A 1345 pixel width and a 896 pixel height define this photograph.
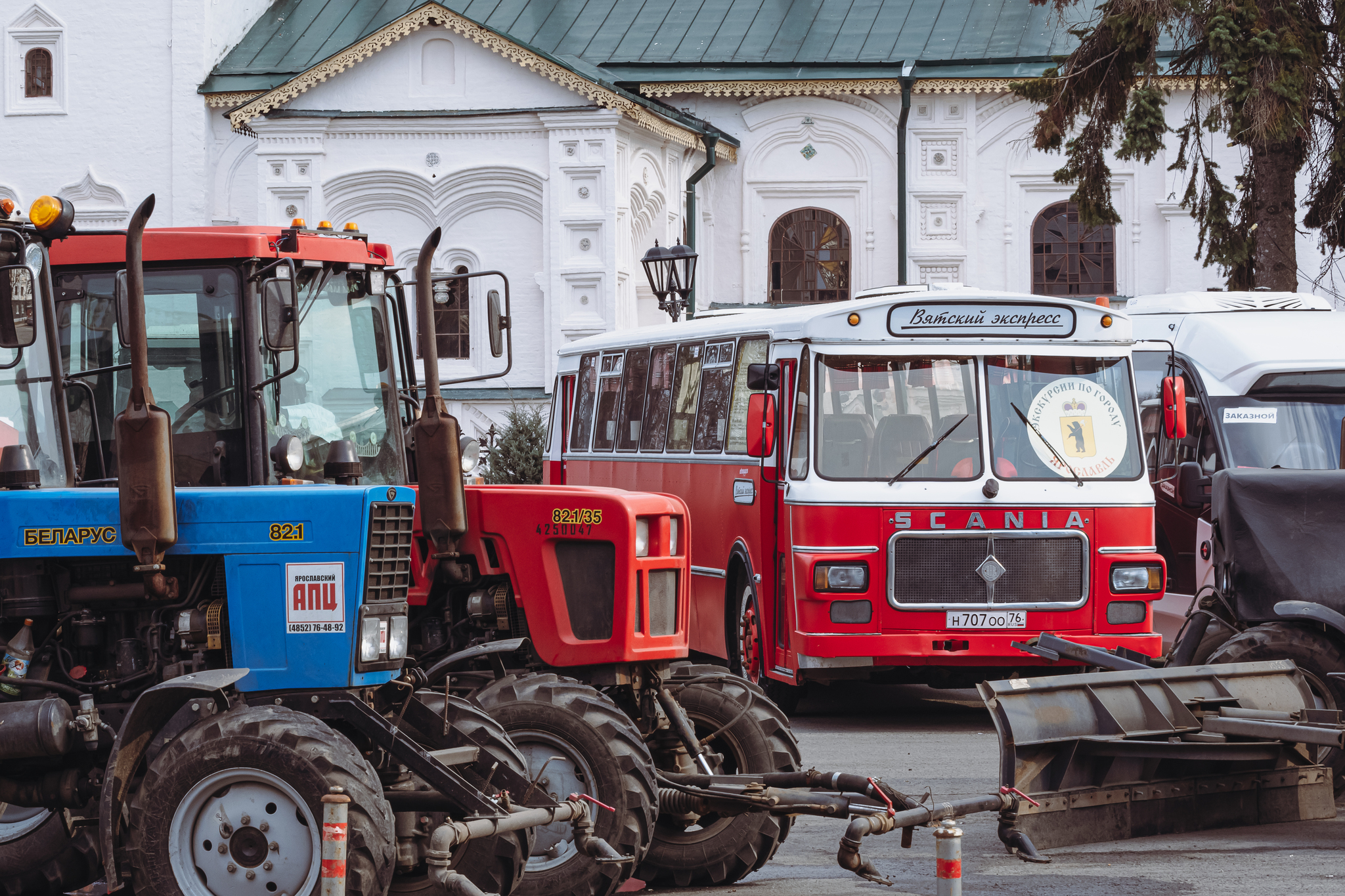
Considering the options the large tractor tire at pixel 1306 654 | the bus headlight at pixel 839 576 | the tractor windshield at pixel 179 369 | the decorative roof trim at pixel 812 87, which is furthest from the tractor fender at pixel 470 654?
the decorative roof trim at pixel 812 87

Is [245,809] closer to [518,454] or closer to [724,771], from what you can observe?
[724,771]

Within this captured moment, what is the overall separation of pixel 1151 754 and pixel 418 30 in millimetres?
26495

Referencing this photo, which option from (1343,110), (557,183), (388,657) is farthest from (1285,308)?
(557,183)

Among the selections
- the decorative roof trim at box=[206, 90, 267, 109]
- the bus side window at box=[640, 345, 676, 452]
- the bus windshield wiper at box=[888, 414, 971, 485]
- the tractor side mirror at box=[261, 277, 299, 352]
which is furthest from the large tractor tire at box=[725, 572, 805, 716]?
the decorative roof trim at box=[206, 90, 267, 109]

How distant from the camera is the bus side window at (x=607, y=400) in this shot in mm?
16766

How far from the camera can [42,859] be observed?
736 centimetres

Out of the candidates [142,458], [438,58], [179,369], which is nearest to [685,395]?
[179,369]

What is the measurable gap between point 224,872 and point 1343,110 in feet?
61.1

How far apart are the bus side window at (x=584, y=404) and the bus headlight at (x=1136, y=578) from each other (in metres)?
6.47

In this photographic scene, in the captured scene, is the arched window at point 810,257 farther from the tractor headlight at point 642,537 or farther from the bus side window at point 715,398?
the tractor headlight at point 642,537

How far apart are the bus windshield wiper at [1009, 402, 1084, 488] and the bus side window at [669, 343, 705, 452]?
328 cm

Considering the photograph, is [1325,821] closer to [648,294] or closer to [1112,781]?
[1112,781]

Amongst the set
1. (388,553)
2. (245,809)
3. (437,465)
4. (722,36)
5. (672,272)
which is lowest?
(245,809)

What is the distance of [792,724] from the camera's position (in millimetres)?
13359
